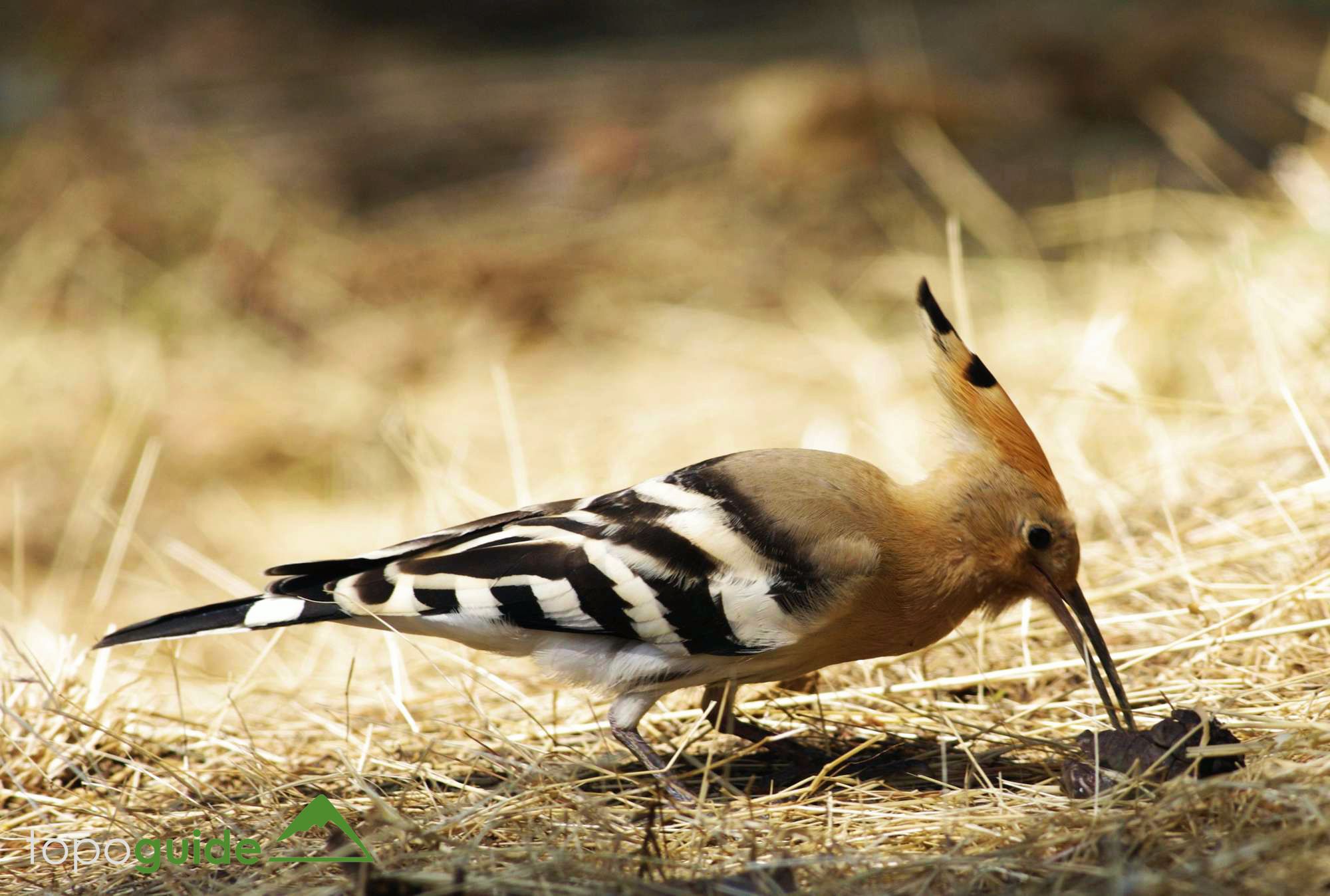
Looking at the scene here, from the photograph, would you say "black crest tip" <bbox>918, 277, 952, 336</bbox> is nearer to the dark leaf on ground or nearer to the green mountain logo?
the dark leaf on ground

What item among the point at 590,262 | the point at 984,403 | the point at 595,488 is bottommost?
the point at 984,403

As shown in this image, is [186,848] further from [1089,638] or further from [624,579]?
[1089,638]

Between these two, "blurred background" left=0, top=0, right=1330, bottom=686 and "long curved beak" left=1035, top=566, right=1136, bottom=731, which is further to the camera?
"blurred background" left=0, top=0, right=1330, bottom=686

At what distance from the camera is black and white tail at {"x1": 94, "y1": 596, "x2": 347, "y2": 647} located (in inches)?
87.7

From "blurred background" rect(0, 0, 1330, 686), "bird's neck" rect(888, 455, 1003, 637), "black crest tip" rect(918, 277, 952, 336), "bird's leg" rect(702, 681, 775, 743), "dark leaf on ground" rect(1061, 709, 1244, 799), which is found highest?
"blurred background" rect(0, 0, 1330, 686)

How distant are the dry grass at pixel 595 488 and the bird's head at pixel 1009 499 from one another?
262mm

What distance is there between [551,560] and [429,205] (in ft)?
14.5

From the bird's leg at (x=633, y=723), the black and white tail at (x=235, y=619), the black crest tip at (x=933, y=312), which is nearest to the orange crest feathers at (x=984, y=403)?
the black crest tip at (x=933, y=312)

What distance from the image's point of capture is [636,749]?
219 cm

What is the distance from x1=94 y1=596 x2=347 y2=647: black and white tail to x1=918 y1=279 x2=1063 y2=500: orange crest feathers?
3.93ft

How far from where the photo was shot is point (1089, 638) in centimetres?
231

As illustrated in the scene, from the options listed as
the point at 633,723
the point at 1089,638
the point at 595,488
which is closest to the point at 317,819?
the point at 633,723

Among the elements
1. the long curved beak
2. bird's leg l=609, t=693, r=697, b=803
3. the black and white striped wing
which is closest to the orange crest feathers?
the long curved beak

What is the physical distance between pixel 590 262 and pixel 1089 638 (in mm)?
3774
